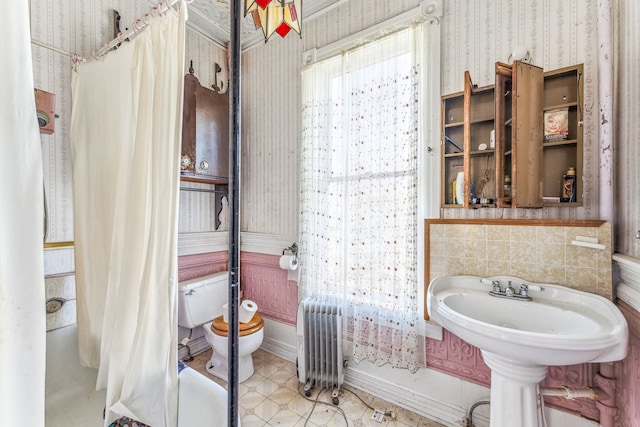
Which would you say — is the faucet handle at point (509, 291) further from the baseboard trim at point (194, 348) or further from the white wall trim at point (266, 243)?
the baseboard trim at point (194, 348)

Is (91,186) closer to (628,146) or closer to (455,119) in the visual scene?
(455,119)

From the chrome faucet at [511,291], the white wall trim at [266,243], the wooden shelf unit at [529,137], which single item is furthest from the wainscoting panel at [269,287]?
the wooden shelf unit at [529,137]

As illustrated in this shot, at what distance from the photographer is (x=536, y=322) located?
1.08 metres

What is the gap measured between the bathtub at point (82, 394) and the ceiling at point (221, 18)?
2200 mm

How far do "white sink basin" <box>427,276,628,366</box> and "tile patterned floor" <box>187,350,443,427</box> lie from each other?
77 cm

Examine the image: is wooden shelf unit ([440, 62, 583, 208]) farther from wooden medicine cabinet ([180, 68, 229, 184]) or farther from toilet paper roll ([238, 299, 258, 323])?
wooden medicine cabinet ([180, 68, 229, 184])

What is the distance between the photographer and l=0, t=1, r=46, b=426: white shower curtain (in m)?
0.46

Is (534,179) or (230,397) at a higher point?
(534,179)

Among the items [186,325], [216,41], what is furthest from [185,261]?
[216,41]

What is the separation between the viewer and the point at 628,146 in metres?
1.01

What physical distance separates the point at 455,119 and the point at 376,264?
93 centimetres

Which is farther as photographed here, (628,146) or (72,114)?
(72,114)

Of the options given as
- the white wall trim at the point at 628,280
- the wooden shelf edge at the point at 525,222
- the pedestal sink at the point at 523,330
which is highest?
the wooden shelf edge at the point at 525,222

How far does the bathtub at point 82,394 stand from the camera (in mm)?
987
